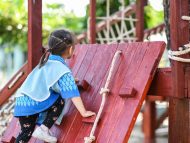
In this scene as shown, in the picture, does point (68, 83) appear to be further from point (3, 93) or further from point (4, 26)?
point (4, 26)

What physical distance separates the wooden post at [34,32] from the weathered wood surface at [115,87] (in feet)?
1.81

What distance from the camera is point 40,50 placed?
3488mm

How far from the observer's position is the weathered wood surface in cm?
242

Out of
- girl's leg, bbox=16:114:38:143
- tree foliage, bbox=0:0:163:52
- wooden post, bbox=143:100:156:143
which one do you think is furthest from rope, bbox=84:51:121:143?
tree foliage, bbox=0:0:163:52

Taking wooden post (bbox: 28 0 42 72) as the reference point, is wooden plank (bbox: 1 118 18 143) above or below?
below

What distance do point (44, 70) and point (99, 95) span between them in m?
0.39

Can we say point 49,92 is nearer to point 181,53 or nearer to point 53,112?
point 53,112

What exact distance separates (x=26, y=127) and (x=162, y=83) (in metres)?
0.94

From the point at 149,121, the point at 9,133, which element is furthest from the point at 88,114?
the point at 149,121

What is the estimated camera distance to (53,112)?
8.95ft

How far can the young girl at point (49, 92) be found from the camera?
263 centimetres

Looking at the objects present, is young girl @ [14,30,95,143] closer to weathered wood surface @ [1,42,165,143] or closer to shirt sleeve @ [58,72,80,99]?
shirt sleeve @ [58,72,80,99]

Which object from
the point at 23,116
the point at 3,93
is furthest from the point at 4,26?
the point at 23,116

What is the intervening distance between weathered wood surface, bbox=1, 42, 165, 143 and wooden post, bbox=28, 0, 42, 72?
552 millimetres
